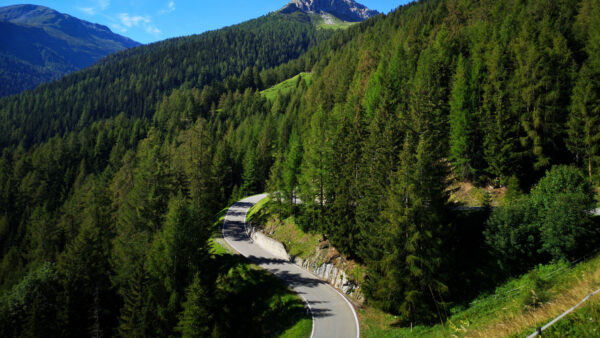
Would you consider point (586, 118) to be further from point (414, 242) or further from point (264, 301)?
point (264, 301)

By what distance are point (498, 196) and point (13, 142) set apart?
649 ft

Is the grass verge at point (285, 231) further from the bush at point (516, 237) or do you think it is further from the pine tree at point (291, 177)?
the bush at point (516, 237)

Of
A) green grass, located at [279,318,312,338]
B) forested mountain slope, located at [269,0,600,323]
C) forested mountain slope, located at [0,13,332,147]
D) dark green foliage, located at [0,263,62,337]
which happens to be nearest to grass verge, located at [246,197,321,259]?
forested mountain slope, located at [269,0,600,323]

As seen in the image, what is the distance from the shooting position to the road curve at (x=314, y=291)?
72.0 ft

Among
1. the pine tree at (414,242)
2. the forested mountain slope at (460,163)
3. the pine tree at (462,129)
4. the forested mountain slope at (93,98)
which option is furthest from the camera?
the forested mountain slope at (93,98)

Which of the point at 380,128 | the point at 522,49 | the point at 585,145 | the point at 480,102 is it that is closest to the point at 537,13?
the point at 522,49

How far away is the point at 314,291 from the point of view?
2711 centimetres

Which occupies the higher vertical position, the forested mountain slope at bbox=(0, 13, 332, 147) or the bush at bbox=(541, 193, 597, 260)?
the forested mountain slope at bbox=(0, 13, 332, 147)

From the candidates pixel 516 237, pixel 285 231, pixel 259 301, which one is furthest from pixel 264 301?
pixel 516 237

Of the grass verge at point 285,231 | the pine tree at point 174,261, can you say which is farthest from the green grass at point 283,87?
the pine tree at point 174,261

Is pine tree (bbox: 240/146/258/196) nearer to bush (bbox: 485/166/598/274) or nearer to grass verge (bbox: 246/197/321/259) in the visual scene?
grass verge (bbox: 246/197/321/259)

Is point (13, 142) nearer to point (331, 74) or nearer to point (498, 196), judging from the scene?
point (331, 74)

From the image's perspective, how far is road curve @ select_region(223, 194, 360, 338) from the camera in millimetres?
21953

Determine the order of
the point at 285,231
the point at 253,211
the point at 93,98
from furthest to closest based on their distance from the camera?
the point at 93,98 → the point at 253,211 → the point at 285,231
